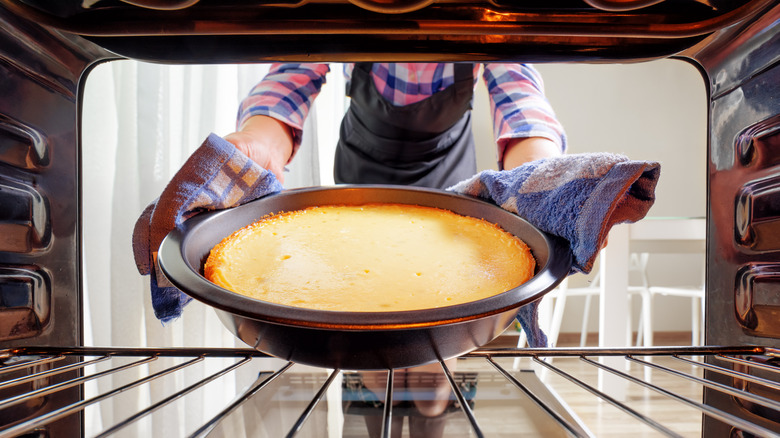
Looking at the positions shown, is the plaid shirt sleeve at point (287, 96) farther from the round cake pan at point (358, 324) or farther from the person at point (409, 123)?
the round cake pan at point (358, 324)

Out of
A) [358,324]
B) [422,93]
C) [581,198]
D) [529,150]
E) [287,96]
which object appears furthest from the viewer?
[422,93]

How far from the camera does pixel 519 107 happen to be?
0.71 meters

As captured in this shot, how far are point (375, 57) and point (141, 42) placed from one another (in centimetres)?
15

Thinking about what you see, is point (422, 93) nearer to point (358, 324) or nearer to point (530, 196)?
point (530, 196)

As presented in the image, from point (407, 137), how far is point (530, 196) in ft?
1.86

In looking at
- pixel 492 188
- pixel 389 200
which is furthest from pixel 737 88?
pixel 389 200

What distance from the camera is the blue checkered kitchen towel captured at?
0.34 m

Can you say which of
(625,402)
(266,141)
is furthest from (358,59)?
(625,402)

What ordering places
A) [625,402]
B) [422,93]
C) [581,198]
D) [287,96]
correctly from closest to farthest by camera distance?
1. [581,198]
2. [287,96]
3. [422,93]
4. [625,402]

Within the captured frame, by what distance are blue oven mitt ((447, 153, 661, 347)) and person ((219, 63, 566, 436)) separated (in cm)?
21

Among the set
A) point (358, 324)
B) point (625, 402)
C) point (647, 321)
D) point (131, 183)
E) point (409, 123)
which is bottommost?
point (625, 402)

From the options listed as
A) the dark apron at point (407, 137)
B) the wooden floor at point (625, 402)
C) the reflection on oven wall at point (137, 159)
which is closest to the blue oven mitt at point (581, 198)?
the dark apron at point (407, 137)

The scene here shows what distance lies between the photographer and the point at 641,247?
4.91 ft

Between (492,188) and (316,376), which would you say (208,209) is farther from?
(316,376)
